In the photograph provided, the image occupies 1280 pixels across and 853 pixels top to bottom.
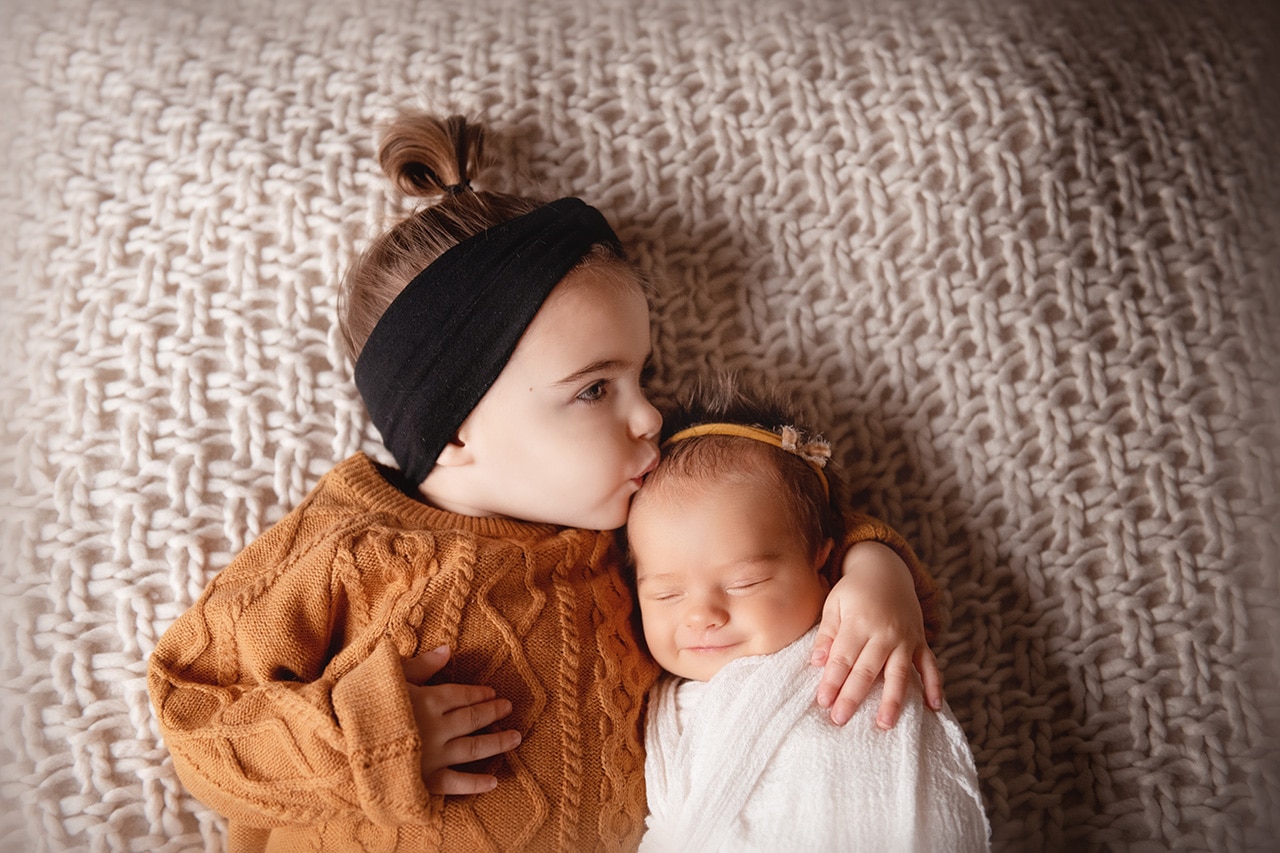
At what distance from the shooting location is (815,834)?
87 centimetres

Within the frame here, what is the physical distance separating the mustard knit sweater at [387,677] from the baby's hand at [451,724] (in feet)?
0.08

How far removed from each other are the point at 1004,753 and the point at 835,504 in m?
0.38

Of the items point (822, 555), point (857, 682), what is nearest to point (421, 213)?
point (822, 555)

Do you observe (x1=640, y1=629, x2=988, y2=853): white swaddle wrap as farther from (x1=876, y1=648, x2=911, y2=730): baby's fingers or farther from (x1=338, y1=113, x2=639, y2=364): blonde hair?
(x1=338, y1=113, x2=639, y2=364): blonde hair

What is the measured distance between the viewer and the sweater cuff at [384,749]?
828 mm

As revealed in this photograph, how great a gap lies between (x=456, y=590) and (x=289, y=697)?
200 mm

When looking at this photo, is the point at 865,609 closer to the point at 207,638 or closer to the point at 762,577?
the point at 762,577

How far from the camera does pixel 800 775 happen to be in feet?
2.96

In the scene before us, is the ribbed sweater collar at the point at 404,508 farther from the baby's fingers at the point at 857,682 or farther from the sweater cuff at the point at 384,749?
the baby's fingers at the point at 857,682

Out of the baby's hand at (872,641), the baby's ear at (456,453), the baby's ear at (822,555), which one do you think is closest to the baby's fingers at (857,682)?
the baby's hand at (872,641)

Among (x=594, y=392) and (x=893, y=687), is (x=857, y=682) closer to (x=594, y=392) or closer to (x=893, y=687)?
(x=893, y=687)

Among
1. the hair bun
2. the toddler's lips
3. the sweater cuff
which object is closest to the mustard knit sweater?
the sweater cuff

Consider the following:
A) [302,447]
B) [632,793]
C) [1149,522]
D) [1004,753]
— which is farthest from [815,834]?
[302,447]

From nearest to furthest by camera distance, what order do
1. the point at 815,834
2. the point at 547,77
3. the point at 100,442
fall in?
the point at 815,834, the point at 100,442, the point at 547,77
